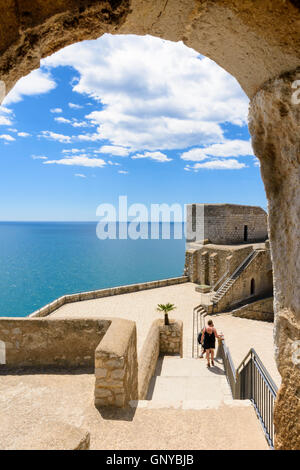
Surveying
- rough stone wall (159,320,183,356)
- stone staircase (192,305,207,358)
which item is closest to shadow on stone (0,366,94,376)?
rough stone wall (159,320,183,356)

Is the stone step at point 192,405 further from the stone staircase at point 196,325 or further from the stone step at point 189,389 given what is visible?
the stone staircase at point 196,325

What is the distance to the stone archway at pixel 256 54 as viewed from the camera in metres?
1.69

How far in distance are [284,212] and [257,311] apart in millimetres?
22410

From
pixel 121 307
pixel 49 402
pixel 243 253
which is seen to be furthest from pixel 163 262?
pixel 49 402

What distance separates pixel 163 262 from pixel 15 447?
84.7 meters

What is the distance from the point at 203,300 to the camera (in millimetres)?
21766

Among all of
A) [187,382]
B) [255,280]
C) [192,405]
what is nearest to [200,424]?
[192,405]

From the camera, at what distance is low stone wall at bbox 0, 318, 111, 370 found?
6.04m

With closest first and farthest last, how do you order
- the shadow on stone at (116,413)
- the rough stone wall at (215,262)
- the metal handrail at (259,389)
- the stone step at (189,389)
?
the shadow on stone at (116,413)
the metal handrail at (259,389)
the stone step at (189,389)
the rough stone wall at (215,262)

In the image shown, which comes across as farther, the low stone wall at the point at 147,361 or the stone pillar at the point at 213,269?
the stone pillar at the point at 213,269

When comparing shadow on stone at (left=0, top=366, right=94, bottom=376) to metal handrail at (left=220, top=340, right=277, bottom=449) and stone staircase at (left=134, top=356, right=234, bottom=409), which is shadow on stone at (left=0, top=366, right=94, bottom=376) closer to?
stone staircase at (left=134, top=356, right=234, bottom=409)

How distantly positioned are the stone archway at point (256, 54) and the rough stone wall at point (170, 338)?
7.64m

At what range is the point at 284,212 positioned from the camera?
2.10 meters

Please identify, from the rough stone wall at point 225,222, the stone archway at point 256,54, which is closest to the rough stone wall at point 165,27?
the stone archway at point 256,54
